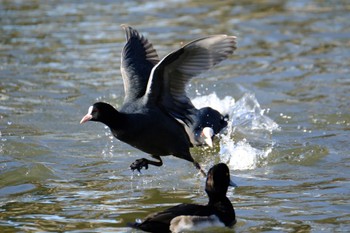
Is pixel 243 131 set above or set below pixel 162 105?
below

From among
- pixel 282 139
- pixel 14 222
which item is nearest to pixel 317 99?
pixel 282 139

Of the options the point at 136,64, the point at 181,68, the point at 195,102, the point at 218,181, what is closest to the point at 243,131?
the point at 195,102

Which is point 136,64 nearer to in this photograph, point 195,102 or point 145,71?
point 145,71

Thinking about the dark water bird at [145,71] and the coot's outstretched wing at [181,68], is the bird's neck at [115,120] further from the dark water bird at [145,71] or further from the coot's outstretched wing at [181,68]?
the dark water bird at [145,71]

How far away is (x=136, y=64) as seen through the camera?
8.08m

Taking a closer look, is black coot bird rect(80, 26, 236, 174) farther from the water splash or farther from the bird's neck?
the water splash

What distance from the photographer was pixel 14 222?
6.43 m

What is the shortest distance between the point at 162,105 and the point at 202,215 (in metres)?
1.63

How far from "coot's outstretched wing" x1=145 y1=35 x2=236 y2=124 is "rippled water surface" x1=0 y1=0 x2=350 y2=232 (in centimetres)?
75

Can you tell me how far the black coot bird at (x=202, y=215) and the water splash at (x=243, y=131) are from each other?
1877 millimetres

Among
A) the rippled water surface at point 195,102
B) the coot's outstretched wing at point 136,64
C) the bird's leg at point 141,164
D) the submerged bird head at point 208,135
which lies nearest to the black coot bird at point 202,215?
the rippled water surface at point 195,102

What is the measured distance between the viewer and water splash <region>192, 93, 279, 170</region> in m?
8.30

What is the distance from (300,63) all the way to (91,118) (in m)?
6.12

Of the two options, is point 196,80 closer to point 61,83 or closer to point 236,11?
point 61,83
